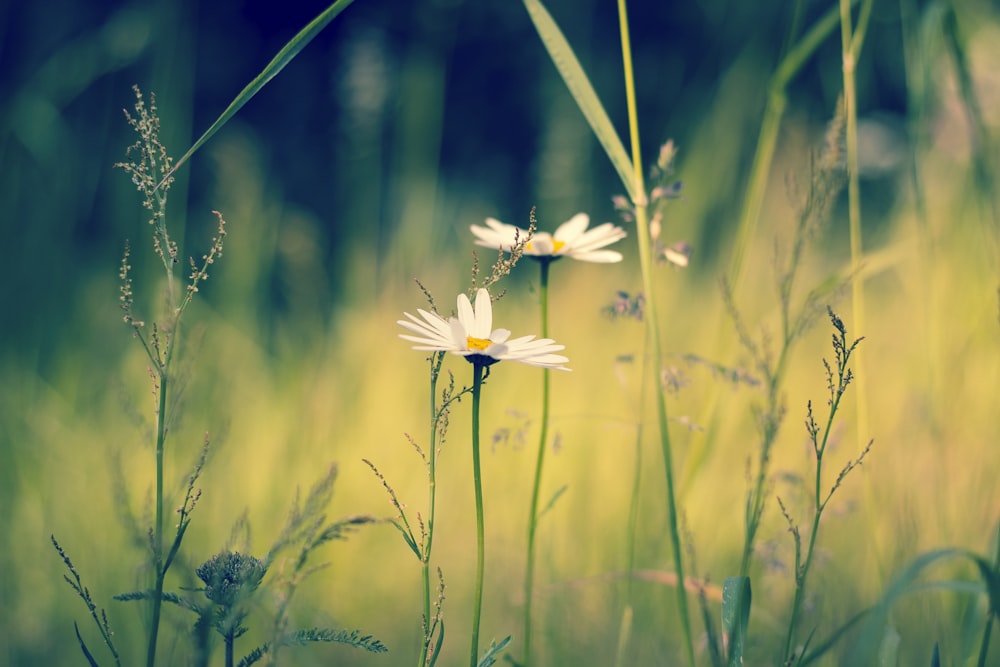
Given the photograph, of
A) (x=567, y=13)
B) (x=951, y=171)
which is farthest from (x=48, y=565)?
(x=567, y=13)

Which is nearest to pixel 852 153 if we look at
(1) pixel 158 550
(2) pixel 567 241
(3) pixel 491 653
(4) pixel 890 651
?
(2) pixel 567 241

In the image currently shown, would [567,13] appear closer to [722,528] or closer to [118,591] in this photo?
[722,528]

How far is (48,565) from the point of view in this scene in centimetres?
124

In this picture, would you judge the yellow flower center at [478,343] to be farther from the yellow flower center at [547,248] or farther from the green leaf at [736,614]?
the green leaf at [736,614]

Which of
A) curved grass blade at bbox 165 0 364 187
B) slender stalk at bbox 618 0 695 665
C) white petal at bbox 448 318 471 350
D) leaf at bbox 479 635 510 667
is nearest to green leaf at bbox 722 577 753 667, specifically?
slender stalk at bbox 618 0 695 665

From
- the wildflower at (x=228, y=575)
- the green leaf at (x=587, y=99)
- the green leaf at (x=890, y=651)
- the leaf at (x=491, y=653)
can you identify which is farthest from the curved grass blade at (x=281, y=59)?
the green leaf at (x=890, y=651)

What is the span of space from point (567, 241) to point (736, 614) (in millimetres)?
369

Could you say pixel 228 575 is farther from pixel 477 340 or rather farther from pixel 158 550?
pixel 477 340

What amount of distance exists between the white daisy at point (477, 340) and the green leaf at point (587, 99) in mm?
172

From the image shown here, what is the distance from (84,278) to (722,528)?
5.87 feet

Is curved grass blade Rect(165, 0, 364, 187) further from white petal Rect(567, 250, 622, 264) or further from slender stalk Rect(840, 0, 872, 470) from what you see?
slender stalk Rect(840, 0, 872, 470)

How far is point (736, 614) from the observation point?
0.61 metres

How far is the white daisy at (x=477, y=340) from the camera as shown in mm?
562

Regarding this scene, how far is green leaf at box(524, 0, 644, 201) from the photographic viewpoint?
72 cm
